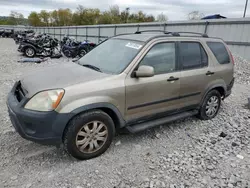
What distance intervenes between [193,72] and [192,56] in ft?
0.97

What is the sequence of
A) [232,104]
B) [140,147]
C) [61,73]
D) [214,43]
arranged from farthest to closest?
[232,104] → [214,43] → [140,147] → [61,73]

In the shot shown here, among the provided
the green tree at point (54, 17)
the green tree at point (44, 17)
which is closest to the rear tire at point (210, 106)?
the green tree at point (54, 17)

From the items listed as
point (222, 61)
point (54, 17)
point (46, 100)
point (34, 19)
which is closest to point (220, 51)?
point (222, 61)

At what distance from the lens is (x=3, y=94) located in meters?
5.23

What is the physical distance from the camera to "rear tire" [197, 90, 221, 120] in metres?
4.02

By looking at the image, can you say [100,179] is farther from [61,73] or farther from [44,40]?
[44,40]

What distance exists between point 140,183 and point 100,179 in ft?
1.62

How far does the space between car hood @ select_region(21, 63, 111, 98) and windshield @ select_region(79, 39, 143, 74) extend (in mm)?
220

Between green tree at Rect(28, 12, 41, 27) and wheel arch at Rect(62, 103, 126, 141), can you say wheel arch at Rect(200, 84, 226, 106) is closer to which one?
wheel arch at Rect(62, 103, 126, 141)

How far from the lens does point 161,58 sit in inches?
126

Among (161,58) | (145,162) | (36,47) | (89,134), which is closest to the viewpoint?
(89,134)

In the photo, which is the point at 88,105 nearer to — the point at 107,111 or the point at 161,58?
the point at 107,111

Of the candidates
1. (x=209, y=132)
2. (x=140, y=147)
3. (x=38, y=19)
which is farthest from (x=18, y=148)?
(x=38, y=19)

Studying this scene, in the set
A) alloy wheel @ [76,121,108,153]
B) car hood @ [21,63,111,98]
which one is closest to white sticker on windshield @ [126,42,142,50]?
car hood @ [21,63,111,98]
